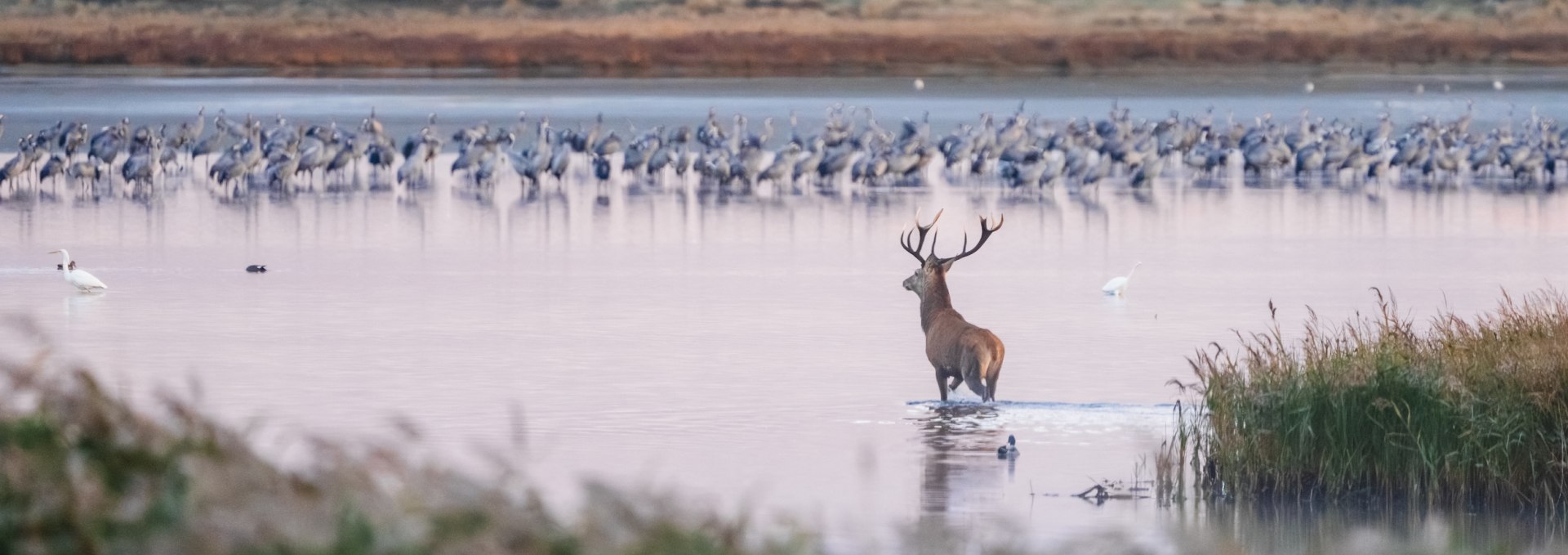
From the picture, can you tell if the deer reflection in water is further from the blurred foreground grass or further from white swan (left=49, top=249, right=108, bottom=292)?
white swan (left=49, top=249, right=108, bottom=292)

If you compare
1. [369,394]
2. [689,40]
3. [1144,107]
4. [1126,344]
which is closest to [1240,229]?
[1126,344]

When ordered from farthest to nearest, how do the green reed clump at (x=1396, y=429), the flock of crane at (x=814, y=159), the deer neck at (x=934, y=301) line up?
the flock of crane at (x=814, y=159) < the deer neck at (x=934, y=301) < the green reed clump at (x=1396, y=429)

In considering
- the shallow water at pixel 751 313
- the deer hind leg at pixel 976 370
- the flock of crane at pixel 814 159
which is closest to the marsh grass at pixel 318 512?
the shallow water at pixel 751 313

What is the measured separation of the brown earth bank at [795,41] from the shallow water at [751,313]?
3602 centimetres

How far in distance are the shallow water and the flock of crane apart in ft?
2.24

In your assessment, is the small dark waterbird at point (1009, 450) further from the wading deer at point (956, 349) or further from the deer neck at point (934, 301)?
the deer neck at point (934, 301)

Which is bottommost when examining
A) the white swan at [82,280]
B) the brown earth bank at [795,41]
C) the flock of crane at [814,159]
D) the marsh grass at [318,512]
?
the white swan at [82,280]

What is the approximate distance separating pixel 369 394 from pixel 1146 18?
6355 cm

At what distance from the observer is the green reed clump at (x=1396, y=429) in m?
9.40

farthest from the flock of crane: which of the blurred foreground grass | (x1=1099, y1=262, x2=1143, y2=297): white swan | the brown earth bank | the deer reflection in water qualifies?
the brown earth bank

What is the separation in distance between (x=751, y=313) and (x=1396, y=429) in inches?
312

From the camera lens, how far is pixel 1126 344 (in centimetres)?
1512

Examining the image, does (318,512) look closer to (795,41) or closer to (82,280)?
(82,280)

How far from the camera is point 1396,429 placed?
9508mm
